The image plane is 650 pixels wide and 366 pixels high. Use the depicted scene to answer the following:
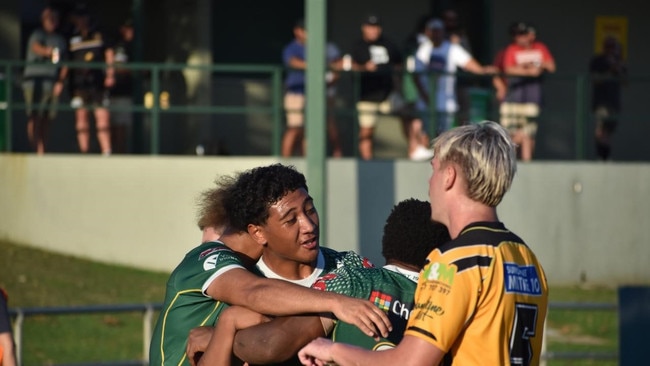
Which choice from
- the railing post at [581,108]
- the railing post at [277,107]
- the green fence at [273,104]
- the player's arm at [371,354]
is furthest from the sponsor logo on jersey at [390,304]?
the railing post at [581,108]

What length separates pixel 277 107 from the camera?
16.5 m

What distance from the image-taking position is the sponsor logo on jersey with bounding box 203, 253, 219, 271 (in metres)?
4.65

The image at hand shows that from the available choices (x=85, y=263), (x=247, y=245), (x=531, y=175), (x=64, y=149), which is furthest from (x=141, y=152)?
(x=247, y=245)

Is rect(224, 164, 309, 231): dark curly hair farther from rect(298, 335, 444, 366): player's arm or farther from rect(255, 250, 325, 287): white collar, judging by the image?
rect(298, 335, 444, 366): player's arm

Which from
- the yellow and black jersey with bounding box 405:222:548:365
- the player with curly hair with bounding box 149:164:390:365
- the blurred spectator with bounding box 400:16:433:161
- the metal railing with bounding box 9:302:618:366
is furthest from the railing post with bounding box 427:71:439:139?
the yellow and black jersey with bounding box 405:222:548:365

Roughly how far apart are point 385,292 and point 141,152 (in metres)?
14.6

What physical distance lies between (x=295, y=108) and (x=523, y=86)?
316cm

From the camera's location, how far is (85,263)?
54.7 feet

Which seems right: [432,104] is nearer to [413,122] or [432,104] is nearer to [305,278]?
[413,122]

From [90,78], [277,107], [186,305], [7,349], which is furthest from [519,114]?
[186,305]

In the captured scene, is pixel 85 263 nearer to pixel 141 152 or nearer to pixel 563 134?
pixel 141 152

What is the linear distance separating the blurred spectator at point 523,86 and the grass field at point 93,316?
225 cm

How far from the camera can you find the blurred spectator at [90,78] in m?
16.7

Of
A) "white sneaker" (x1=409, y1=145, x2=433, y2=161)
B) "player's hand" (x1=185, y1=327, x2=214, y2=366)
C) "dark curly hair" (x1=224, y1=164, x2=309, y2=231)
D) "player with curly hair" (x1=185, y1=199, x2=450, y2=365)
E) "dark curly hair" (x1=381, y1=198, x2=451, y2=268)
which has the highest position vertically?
"dark curly hair" (x1=224, y1=164, x2=309, y2=231)
